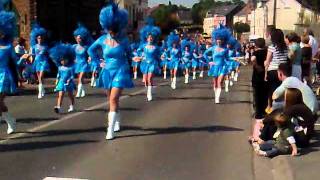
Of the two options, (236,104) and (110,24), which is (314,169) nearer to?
(110,24)

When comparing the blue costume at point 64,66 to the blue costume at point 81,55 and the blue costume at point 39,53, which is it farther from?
the blue costume at point 81,55

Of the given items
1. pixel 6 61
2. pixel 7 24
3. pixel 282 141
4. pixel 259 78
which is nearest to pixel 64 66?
pixel 6 61

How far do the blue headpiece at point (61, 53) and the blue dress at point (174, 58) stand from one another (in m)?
10.1

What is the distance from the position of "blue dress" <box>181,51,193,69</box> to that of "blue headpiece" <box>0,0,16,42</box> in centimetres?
1549

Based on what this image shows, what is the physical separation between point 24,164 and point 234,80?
65.5 ft

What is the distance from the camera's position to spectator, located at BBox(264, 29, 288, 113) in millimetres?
9844

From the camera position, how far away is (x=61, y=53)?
13016mm

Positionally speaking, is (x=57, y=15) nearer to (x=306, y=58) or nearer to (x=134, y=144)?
(x=306, y=58)

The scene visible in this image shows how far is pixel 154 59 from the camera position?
16734 millimetres

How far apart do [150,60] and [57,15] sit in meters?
17.8

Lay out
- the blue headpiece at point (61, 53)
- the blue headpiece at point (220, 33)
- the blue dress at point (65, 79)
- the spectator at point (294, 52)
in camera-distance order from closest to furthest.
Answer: the spectator at point (294, 52)
the blue headpiece at point (61, 53)
the blue dress at point (65, 79)
the blue headpiece at point (220, 33)

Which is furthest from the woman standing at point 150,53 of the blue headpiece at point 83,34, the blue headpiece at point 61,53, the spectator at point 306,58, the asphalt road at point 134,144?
the spectator at point 306,58

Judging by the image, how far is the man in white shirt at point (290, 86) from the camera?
873 cm

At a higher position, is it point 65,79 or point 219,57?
point 219,57
